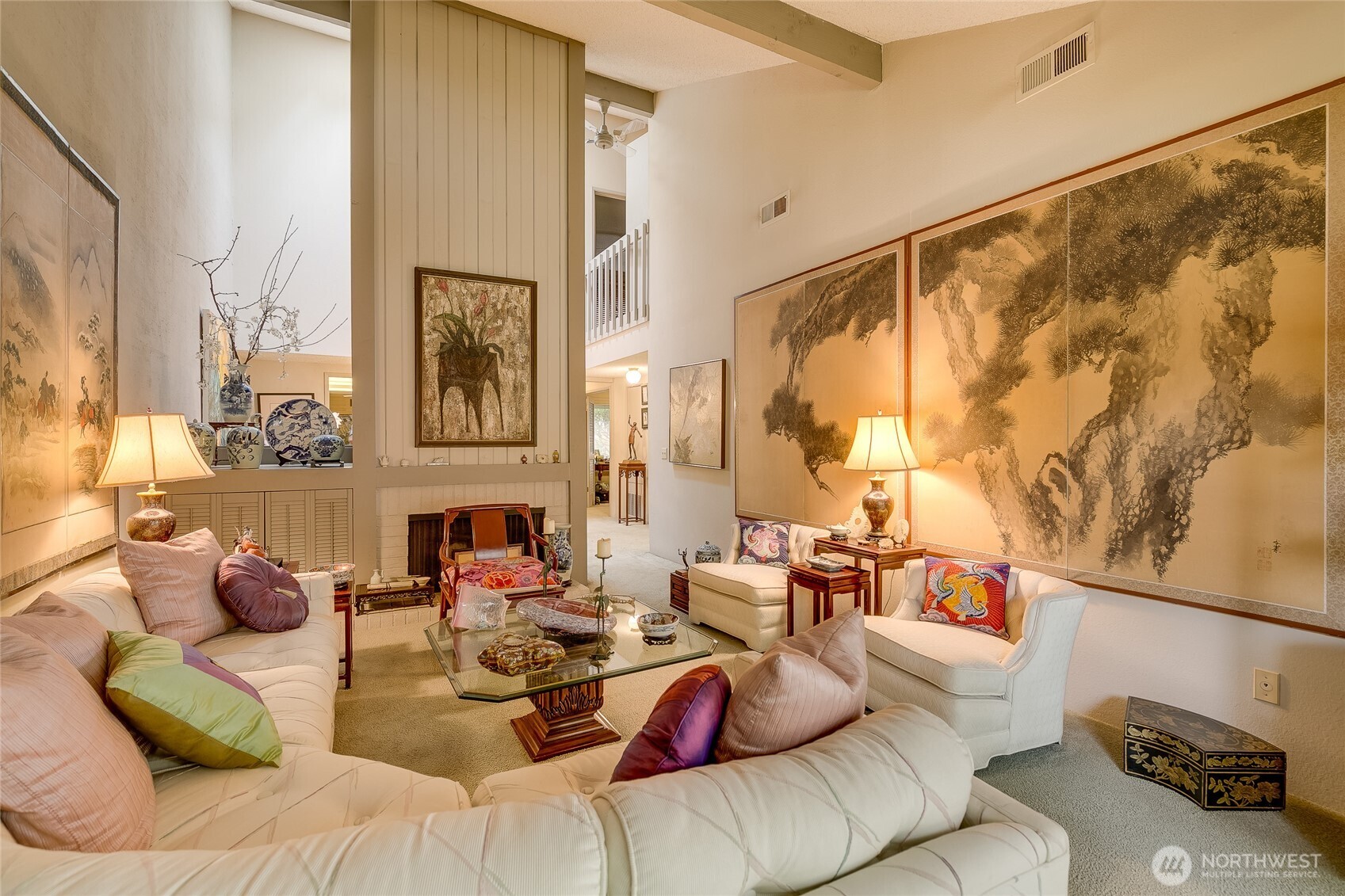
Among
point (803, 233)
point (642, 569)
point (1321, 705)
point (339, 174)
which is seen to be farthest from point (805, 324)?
point (339, 174)

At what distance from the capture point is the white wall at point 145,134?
211cm

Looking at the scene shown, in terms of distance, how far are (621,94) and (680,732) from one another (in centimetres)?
651

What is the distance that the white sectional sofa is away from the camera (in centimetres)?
71

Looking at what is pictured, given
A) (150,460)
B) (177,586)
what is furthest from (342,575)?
(150,460)

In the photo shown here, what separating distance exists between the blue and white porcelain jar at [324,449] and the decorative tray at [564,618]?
8.18 feet

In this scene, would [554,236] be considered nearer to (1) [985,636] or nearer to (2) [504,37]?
(2) [504,37]

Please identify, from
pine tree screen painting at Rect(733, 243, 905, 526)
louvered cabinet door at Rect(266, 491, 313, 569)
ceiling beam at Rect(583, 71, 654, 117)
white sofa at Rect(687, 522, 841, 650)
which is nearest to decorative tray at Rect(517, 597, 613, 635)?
white sofa at Rect(687, 522, 841, 650)

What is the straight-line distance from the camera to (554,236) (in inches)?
201

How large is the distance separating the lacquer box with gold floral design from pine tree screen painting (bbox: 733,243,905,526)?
1.74 meters

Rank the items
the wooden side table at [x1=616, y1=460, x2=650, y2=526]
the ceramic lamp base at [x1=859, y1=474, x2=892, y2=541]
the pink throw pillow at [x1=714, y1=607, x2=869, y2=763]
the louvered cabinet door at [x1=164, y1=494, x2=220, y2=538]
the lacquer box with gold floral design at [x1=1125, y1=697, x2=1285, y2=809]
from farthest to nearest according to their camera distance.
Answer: the wooden side table at [x1=616, y1=460, x2=650, y2=526]
the louvered cabinet door at [x1=164, y1=494, x2=220, y2=538]
the ceramic lamp base at [x1=859, y1=474, x2=892, y2=541]
the lacquer box with gold floral design at [x1=1125, y1=697, x2=1285, y2=809]
the pink throw pillow at [x1=714, y1=607, x2=869, y2=763]

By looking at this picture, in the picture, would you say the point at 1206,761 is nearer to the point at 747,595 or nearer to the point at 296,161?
the point at 747,595

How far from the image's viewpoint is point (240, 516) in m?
4.10

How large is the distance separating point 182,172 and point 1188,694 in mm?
6490

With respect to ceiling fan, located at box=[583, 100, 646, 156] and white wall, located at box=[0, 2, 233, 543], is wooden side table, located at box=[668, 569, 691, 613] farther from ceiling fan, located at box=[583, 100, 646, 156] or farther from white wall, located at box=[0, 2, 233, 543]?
ceiling fan, located at box=[583, 100, 646, 156]
